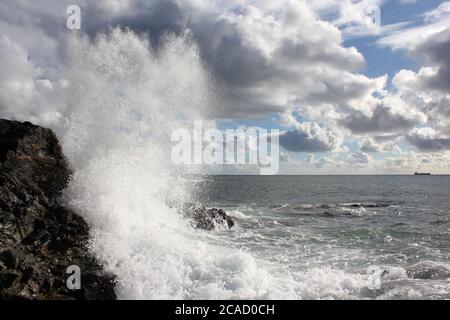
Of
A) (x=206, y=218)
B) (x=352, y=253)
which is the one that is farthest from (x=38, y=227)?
(x=352, y=253)

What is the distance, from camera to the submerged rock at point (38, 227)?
8.91 m

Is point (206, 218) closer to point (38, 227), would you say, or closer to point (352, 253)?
point (352, 253)

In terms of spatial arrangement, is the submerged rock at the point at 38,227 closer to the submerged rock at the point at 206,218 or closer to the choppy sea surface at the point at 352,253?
the choppy sea surface at the point at 352,253

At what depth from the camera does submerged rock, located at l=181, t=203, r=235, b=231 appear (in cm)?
2049

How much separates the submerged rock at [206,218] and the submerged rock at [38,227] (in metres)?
8.36

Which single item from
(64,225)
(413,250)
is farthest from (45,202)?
(413,250)

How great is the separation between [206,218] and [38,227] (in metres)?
11.3

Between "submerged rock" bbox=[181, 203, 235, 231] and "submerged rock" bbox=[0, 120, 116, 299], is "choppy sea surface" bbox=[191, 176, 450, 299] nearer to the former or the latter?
"submerged rock" bbox=[181, 203, 235, 231]

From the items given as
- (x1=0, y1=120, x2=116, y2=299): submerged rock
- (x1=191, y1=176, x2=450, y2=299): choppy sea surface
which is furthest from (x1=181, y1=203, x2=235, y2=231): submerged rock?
(x1=0, y1=120, x2=116, y2=299): submerged rock

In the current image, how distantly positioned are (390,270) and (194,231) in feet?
30.7

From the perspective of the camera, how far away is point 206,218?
21297mm

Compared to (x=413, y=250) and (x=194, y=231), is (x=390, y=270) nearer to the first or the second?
(x=413, y=250)

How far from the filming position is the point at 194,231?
61.6 ft

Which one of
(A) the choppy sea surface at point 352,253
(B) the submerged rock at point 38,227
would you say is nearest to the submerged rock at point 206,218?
(A) the choppy sea surface at point 352,253
